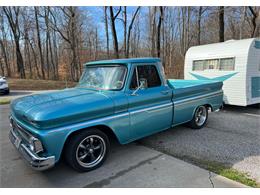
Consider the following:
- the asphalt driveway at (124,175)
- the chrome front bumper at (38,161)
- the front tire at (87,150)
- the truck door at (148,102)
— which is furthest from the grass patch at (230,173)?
the chrome front bumper at (38,161)

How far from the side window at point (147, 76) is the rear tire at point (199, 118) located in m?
1.77

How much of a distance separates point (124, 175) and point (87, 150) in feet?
2.57

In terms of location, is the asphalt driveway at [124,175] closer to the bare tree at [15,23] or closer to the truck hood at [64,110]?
the truck hood at [64,110]

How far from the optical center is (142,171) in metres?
3.15

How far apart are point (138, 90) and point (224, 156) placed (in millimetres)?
2206

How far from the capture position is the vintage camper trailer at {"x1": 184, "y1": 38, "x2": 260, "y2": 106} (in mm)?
6680

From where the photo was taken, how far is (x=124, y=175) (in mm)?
3047

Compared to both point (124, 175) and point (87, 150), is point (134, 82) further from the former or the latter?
point (124, 175)

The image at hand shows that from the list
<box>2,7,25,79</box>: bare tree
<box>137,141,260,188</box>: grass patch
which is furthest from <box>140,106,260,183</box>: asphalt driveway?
<box>2,7,25,79</box>: bare tree

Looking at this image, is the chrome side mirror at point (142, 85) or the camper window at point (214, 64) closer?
the chrome side mirror at point (142, 85)

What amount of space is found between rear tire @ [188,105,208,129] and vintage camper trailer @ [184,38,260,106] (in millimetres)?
2438

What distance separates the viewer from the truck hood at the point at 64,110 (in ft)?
8.57

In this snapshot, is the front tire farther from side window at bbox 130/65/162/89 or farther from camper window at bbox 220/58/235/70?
camper window at bbox 220/58/235/70

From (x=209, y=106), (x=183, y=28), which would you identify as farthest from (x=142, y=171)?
(x=183, y=28)
